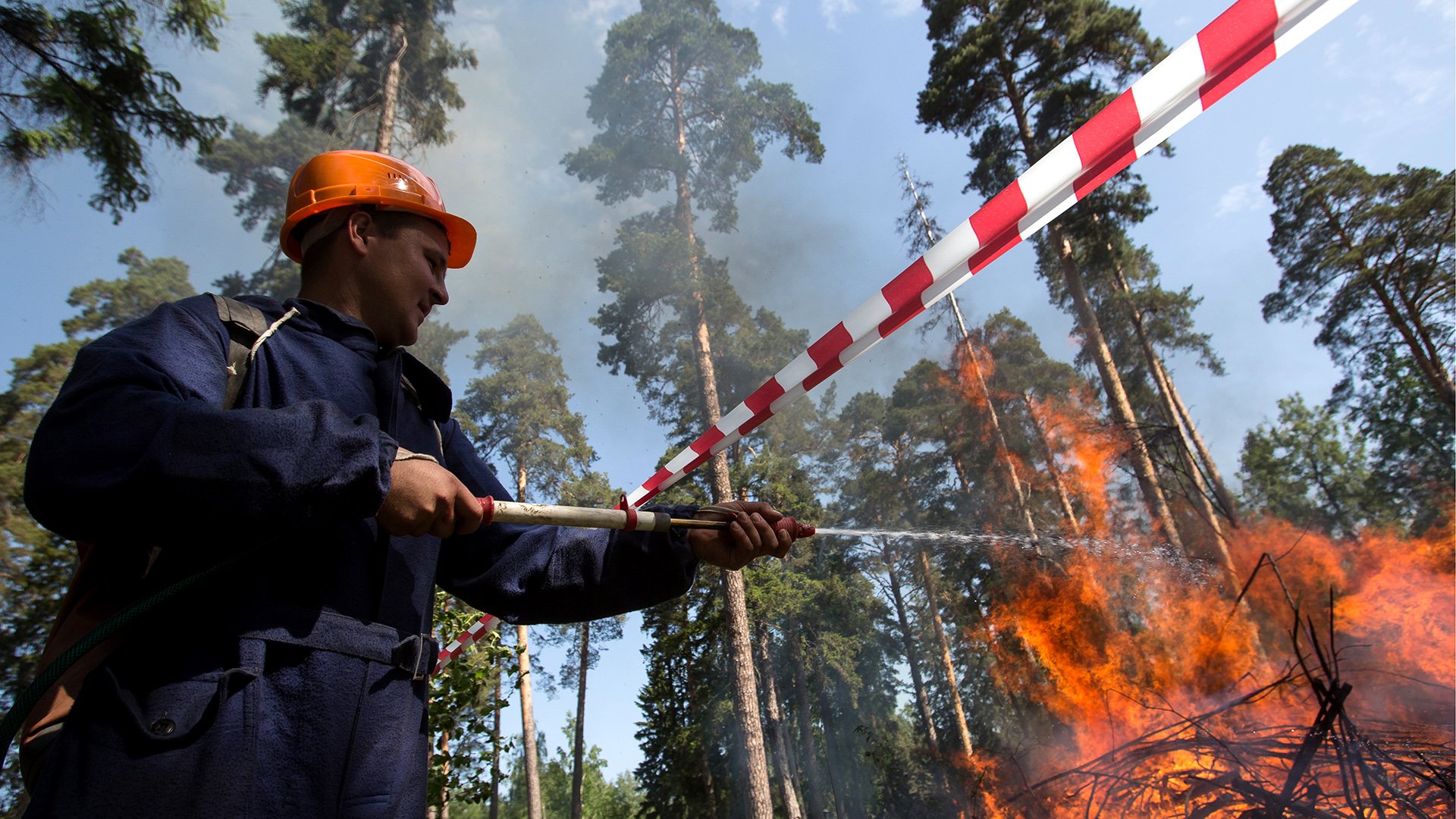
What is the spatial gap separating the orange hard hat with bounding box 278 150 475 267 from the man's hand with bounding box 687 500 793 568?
1.18 m

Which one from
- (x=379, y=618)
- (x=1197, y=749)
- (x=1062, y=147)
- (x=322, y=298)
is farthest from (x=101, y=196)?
(x=1197, y=749)

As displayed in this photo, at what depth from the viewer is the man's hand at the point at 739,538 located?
1.79m

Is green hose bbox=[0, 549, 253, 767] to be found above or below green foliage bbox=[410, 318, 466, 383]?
below

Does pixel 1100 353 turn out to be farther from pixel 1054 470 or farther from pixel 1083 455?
pixel 1054 470

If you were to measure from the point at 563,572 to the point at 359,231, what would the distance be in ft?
3.56

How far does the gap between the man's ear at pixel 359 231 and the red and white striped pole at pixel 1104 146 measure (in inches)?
59.0

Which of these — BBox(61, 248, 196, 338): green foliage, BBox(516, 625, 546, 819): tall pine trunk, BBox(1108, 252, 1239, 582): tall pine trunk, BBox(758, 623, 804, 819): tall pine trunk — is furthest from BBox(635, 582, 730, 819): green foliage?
BBox(61, 248, 196, 338): green foliage

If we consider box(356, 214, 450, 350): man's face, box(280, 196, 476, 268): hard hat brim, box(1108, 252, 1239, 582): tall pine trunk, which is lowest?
box(356, 214, 450, 350): man's face

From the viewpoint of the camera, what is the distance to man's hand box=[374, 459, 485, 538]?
3.86ft

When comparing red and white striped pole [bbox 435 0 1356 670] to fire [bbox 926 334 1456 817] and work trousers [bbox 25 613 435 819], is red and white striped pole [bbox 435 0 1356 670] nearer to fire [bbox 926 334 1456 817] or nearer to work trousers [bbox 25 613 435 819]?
work trousers [bbox 25 613 435 819]

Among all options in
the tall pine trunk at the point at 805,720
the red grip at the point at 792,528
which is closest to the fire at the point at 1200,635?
the tall pine trunk at the point at 805,720

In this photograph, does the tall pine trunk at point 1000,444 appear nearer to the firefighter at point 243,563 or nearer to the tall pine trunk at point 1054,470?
the tall pine trunk at point 1054,470

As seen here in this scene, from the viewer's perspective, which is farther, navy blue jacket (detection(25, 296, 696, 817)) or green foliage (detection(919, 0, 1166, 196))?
green foliage (detection(919, 0, 1166, 196))

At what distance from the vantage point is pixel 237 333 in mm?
1375
